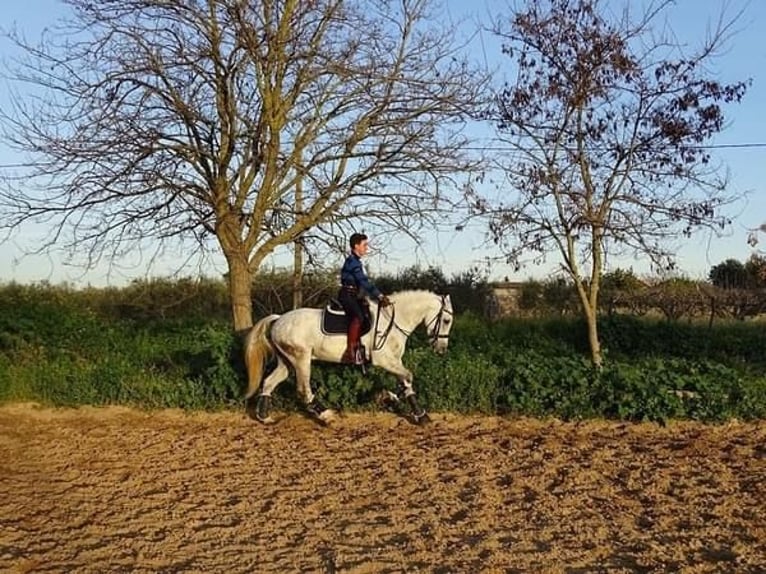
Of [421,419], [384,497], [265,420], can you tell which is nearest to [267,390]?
[265,420]

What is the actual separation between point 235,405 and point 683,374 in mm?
5884

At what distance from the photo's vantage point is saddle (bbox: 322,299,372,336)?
11422 millimetres

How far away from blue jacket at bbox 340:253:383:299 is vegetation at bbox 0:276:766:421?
1.52 m

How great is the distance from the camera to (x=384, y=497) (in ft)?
25.7

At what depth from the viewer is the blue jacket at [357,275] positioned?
11.0 m

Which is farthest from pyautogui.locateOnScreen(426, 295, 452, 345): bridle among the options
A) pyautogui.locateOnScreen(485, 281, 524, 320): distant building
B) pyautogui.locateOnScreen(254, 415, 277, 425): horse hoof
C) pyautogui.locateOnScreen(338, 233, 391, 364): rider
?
pyautogui.locateOnScreen(485, 281, 524, 320): distant building

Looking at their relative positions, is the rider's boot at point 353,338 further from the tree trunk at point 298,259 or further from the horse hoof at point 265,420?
the tree trunk at point 298,259

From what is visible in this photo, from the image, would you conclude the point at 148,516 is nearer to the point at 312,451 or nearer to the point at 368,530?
the point at 368,530

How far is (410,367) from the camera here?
1218 cm

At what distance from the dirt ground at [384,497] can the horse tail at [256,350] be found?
54 cm

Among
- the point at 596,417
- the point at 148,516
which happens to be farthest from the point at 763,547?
the point at 596,417

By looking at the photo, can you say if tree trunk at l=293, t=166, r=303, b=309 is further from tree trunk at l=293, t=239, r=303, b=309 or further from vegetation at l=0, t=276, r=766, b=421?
vegetation at l=0, t=276, r=766, b=421

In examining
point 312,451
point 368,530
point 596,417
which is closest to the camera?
point 368,530

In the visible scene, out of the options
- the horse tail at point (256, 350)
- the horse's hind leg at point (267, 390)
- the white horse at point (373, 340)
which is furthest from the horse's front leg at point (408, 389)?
the horse tail at point (256, 350)
